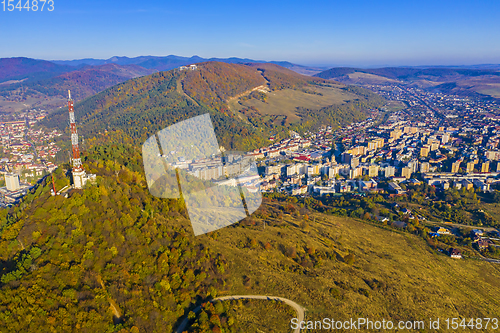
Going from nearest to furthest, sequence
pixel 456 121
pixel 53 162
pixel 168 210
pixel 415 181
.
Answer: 1. pixel 168 210
2. pixel 415 181
3. pixel 53 162
4. pixel 456 121

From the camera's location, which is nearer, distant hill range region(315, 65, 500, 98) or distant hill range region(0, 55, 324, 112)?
distant hill range region(0, 55, 324, 112)

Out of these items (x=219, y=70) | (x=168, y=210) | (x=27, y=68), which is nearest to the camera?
(x=168, y=210)

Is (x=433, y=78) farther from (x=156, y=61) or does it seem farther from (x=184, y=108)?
(x=156, y=61)

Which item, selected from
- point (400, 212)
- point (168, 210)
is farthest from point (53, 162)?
point (400, 212)

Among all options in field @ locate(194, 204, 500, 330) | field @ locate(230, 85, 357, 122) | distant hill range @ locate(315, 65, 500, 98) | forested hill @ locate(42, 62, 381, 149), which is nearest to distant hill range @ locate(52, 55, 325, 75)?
distant hill range @ locate(315, 65, 500, 98)

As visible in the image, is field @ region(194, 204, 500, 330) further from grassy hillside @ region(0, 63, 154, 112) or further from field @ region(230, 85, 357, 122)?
grassy hillside @ region(0, 63, 154, 112)

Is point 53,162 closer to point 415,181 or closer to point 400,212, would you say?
point 400,212

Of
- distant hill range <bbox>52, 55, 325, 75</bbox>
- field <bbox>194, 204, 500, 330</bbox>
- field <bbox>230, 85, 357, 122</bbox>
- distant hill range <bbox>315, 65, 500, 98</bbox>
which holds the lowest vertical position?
field <bbox>194, 204, 500, 330</bbox>
